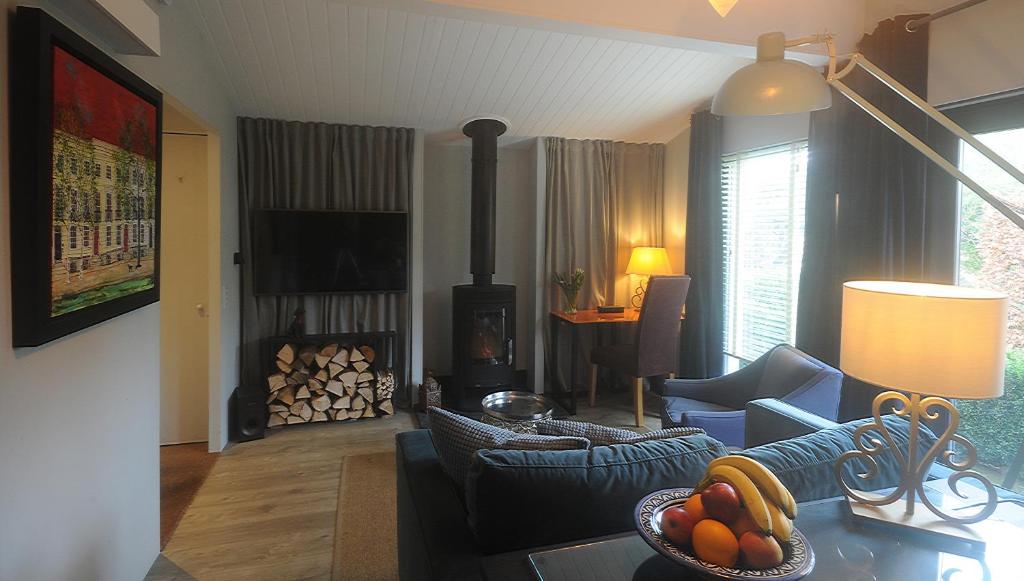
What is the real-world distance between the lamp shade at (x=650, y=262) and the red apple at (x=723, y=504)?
3.76 metres

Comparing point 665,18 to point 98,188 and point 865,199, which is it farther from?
point 98,188

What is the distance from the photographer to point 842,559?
1.14 meters

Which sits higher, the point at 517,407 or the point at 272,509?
the point at 517,407

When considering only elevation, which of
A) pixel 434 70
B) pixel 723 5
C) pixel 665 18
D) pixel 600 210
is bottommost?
pixel 600 210

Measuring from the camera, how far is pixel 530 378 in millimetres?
4953

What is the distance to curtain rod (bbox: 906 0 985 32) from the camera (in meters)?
2.35

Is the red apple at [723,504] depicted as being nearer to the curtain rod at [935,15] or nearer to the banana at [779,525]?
the banana at [779,525]

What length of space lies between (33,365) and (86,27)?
1.01m

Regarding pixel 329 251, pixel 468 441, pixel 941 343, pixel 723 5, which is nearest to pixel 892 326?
pixel 941 343

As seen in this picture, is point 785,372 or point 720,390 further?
point 720,390

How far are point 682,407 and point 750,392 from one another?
1.39ft

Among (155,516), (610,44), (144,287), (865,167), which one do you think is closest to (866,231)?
(865,167)

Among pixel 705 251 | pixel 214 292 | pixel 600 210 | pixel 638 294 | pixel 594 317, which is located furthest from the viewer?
pixel 638 294

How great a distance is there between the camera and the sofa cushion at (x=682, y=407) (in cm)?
314
